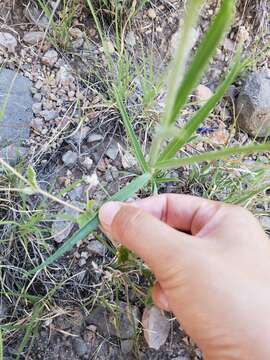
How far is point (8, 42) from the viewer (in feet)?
4.50

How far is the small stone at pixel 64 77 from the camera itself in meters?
1.38

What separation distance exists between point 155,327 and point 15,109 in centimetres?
66

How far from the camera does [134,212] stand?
95 cm

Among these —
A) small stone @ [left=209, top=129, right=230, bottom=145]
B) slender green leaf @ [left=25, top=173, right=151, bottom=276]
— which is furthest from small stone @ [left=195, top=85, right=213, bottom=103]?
slender green leaf @ [left=25, top=173, right=151, bottom=276]

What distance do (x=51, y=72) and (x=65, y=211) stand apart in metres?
0.40

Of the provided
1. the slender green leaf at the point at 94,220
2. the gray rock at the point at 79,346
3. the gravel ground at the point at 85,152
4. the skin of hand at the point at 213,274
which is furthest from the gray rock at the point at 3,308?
the skin of hand at the point at 213,274

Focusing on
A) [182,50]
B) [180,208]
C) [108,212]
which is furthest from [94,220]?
[182,50]

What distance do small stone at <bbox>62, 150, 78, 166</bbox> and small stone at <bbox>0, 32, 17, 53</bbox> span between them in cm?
33

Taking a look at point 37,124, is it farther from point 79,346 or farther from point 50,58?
point 79,346

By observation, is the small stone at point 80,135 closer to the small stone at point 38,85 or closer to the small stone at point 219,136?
the small stone at point 38,85

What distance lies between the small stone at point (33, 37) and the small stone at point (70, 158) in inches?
13.2

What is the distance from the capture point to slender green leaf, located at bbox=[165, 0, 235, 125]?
591 mm

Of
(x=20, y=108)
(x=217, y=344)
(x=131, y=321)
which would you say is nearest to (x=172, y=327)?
(x=131, y=321)

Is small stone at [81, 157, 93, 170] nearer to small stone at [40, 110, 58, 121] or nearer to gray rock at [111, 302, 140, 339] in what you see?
small stone at [40, 110, 58, 121]
